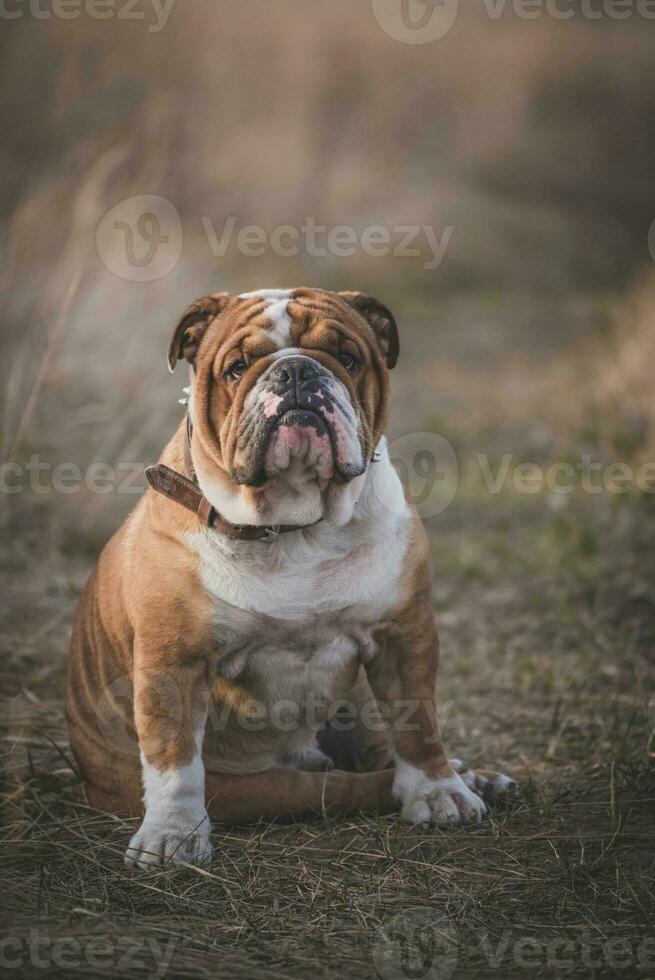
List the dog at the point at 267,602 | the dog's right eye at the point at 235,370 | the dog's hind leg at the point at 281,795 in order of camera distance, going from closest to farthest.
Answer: the dog at the point at 267,602, the dog's right eye at the point at 235,370, the dog's hind leg at the point at 281,795

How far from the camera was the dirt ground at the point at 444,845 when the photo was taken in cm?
A: 227

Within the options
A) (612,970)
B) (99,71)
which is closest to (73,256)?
(99,71)

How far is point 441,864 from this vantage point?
2.78m

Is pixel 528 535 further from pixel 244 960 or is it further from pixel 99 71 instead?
pixel 244 960

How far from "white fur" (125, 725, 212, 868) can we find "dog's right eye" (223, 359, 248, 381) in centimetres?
106

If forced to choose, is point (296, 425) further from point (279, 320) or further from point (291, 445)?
point (279, 320)

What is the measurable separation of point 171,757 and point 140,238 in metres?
5.56

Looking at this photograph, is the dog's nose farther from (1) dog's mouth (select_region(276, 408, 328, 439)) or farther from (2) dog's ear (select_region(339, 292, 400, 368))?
(2) dog's ear (select_region(339, 292, 400, 368))

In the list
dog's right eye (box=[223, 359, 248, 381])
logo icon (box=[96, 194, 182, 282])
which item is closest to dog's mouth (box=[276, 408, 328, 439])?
dog's right eye (box=[223, 359, 248, 381])

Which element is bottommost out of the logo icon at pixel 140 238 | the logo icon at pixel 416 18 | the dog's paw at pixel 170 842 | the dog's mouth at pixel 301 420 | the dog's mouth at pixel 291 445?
the dog's paw at pixel 170 842

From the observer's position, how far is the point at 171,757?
2859 millimetres

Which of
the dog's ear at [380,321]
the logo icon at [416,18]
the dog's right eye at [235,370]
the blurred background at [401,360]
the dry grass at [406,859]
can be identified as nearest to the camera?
the dry grass at [406,859]

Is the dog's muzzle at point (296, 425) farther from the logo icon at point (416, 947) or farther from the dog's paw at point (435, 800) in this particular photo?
the logo icon at point (416, 947)

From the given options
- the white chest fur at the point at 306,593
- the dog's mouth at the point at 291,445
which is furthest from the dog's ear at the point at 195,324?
the white chest fur at the point at 306,593
